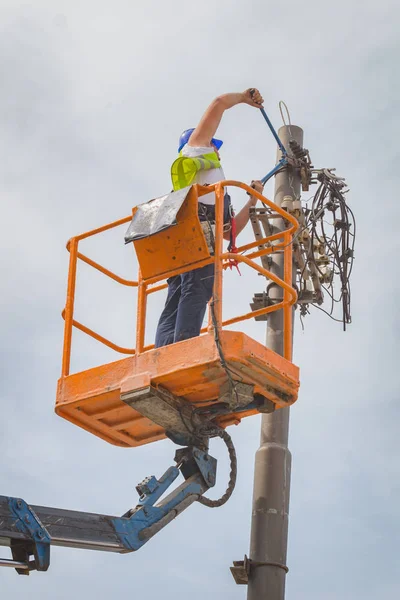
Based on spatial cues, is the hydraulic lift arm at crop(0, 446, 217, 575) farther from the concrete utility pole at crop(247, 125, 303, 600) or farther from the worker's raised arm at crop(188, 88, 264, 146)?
the worker's raised arm at crop(188, 88, 264, 146)

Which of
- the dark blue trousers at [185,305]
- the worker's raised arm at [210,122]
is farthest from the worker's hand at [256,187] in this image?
the dark blue trousers at [185,305]

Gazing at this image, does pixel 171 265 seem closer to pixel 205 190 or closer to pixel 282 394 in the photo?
pixel 205 190

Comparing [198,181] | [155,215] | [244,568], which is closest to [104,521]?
[244,568]

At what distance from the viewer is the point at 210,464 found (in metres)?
10.5

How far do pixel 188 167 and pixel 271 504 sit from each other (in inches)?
120

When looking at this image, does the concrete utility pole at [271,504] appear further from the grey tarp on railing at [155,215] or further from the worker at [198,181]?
the grey tarp on railing at [155,215]

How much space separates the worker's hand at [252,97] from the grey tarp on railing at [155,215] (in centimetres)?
141

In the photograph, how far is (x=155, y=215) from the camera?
986cm

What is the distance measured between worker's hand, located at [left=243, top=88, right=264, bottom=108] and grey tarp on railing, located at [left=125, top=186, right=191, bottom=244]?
141 centimetres

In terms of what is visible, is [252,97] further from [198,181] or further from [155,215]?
[155,215]

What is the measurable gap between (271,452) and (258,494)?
1.31ft

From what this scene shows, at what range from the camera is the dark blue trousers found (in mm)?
9914

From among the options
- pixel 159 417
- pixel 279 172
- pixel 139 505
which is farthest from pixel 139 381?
pixel 279 172

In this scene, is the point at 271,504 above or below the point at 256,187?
below
